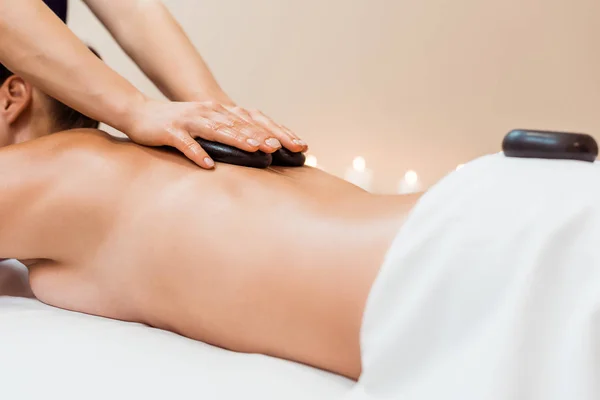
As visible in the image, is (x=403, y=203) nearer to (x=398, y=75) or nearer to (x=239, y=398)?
(x=239, y=398)

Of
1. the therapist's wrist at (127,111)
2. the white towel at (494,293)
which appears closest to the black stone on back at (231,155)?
the therapist's wrist at (127,111)

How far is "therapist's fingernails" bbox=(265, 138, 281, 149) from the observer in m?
1.00

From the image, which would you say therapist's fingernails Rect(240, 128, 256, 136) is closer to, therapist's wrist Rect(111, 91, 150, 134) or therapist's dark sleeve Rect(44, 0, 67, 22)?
therapist's wrist Rect(111, 91, 150, 134)

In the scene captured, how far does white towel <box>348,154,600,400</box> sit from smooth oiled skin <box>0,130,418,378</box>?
3.4 inches

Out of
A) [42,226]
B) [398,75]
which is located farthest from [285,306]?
[398,75]

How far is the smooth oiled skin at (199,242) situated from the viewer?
788mm

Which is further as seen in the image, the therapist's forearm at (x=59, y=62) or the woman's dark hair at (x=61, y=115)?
the woman's dark hair at (x=61, y=115)

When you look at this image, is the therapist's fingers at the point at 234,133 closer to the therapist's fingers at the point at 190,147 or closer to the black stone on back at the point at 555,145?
the therapist's fingers at the point at 190,147

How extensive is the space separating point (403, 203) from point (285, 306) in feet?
0.68

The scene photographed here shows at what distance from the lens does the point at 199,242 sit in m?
0.86

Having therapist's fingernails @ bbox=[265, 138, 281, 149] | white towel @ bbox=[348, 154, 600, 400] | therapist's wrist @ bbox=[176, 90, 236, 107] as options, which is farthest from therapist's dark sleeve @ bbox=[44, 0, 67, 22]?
white towel @ bbox=[348, 154, 600, 400]

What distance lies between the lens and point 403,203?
2.57 ft

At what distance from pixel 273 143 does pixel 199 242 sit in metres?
0.24

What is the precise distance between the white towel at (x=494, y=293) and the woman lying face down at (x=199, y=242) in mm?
82
